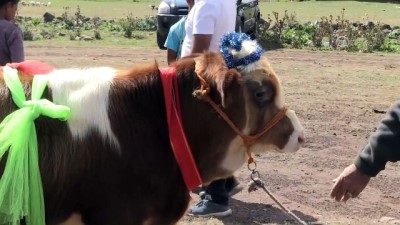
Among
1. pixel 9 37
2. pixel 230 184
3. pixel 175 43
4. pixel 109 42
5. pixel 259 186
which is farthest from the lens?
pixel 109 42

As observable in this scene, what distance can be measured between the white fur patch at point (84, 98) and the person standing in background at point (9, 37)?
2181mm

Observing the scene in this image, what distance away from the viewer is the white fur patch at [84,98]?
11.2 ft

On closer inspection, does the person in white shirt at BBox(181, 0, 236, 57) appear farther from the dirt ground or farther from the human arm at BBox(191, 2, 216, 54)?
the dirt ground

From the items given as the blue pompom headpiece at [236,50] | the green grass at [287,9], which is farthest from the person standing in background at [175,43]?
the green grass at [287,9]

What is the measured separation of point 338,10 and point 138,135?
26.1 metres

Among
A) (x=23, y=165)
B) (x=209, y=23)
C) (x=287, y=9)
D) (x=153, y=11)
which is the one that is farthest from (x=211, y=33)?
(x=287, y=9)

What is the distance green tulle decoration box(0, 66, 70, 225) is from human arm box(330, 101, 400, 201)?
53.6 inches

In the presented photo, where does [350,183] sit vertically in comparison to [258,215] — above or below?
above

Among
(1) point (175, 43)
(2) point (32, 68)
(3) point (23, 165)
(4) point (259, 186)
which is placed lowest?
(4) point (259, 186)

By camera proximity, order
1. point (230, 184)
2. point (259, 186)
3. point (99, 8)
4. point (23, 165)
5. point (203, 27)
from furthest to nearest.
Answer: point (99, 8) < point (230, 184) < point (203, 27) < point (259, 186) < point (23, 165)

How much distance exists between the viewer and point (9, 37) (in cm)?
563

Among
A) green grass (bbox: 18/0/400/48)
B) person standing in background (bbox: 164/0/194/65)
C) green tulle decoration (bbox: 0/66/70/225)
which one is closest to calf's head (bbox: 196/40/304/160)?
green tulle decoration (bbox: 0/66/70/225)

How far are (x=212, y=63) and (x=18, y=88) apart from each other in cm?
93

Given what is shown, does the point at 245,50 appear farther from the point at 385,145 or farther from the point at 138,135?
the point at 385,145
